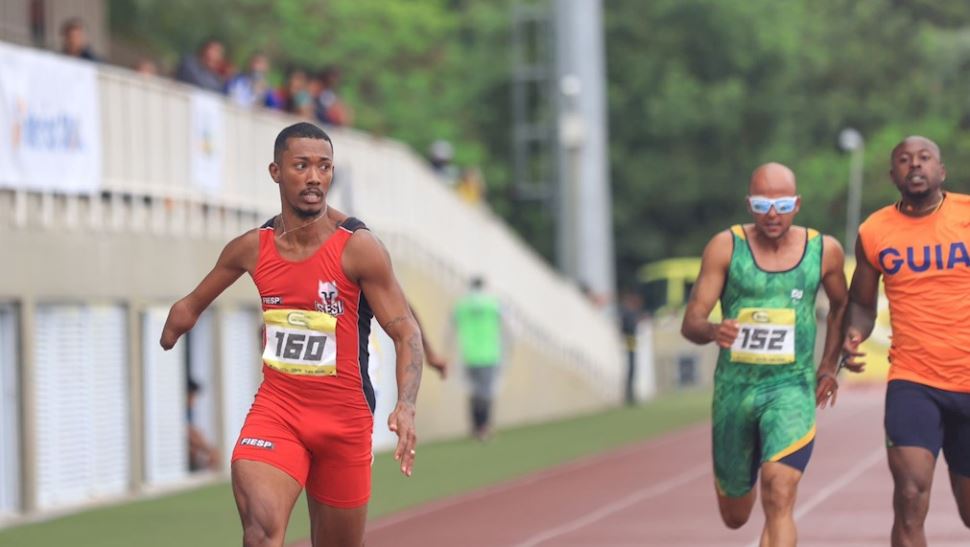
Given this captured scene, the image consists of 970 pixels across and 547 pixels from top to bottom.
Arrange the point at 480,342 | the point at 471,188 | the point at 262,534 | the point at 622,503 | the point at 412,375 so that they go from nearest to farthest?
the point at 262,534 < the point at 412,375 < the point at 622,503 < the point at 480,342 < the point at 471,188

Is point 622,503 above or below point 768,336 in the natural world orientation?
below

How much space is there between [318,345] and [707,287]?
2.74 m

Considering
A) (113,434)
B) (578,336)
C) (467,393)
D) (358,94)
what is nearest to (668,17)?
(358,94)

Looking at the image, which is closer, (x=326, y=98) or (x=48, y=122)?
(x=48, y=122)

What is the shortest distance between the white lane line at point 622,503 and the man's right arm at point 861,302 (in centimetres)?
437

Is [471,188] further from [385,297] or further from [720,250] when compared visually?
[385,297]

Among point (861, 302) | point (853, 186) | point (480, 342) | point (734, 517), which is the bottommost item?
point (734, 517)

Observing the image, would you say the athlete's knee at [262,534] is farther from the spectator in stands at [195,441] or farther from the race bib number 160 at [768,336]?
the spectator in stands at [195,441]

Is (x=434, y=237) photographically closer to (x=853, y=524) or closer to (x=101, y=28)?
(x=101, y=28)

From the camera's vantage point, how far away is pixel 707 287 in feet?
36.4

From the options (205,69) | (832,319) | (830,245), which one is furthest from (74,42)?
(832,319)

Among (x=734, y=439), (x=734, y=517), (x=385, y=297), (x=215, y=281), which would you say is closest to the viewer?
(x=385, y=297)

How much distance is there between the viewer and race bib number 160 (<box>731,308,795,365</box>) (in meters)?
11.0

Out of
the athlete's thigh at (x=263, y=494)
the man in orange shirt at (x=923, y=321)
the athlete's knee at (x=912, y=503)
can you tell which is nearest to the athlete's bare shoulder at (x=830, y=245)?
the man in orange shirt at (x=923, y=321)
